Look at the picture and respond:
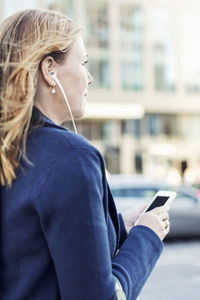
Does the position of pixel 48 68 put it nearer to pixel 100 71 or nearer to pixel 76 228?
pixel 76 228

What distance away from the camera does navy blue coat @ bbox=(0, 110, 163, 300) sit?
121cm

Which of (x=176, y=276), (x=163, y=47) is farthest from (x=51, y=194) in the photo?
(x=163, y=47)

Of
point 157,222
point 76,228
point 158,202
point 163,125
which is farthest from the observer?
point 163,125

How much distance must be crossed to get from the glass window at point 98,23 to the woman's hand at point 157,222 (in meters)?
29.3

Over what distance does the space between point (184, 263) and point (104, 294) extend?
7.96m

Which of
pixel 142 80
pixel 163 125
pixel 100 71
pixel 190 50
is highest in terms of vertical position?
pixel 190 50

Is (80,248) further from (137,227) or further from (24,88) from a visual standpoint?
(24,88)

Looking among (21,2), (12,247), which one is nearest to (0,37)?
(12,247)

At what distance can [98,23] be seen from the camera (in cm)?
3053

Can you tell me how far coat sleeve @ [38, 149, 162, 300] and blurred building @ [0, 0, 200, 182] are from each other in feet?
94.4

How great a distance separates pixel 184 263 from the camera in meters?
8.88

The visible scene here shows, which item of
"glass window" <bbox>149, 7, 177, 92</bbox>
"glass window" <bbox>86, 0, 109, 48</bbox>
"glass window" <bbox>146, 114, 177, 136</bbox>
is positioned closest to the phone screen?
"glass window" <bbox>86, 0, 109, 48</bbox>

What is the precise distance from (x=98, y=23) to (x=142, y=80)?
4.33 meters

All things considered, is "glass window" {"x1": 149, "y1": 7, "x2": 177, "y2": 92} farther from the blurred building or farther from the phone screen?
the phone screen
